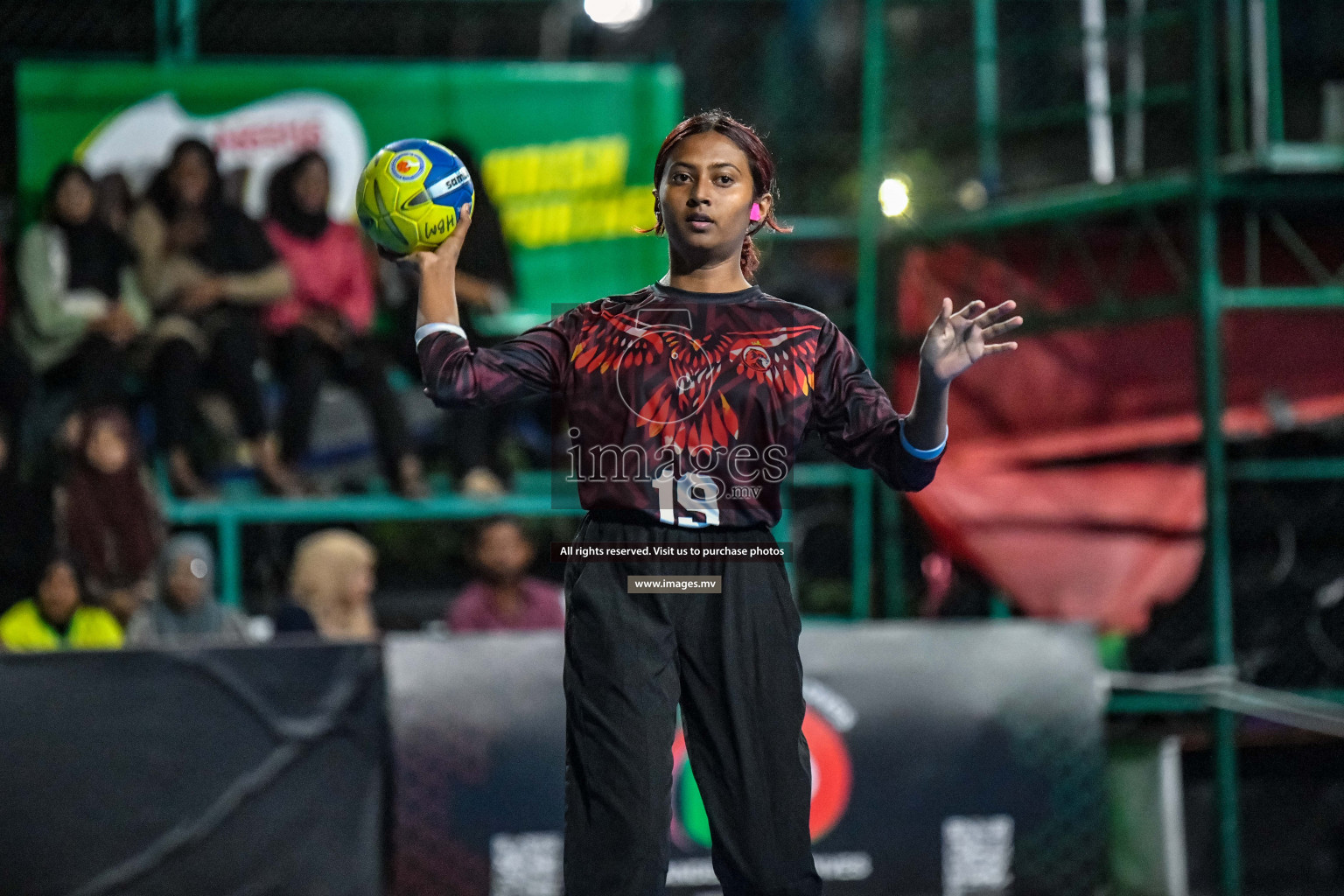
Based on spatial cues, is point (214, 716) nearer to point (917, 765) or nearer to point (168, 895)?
point (168, 895)

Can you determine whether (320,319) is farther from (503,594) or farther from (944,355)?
(944,355)

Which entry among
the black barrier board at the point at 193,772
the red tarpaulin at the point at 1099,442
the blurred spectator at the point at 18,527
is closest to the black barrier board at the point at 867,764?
the black barrier board at the point at 193,772

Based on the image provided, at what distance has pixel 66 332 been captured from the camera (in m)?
6.55

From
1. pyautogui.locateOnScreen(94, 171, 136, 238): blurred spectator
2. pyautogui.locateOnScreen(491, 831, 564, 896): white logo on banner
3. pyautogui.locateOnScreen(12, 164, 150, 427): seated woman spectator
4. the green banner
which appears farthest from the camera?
the green banner

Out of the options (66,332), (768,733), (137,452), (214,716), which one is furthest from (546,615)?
(768,733)

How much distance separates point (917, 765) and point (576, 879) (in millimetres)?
3122

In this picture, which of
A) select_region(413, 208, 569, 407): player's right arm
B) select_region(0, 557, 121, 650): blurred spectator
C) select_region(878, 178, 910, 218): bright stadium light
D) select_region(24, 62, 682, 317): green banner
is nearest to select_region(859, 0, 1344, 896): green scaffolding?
select_region(24, 62, 682, 317): green banner

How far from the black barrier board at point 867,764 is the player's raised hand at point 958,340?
9.12 feet

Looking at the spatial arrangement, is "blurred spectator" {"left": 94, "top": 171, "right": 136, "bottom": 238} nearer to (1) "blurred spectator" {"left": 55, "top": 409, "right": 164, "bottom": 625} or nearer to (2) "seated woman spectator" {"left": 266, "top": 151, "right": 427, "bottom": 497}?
(2) "seated woman spectator" {"left": 266, "top": 151, "right": 427, "bottom": 497}

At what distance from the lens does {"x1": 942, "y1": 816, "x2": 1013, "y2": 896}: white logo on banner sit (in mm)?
5551

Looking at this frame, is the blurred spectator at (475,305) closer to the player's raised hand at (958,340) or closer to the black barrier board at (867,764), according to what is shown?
the black barrier board at (867,764)

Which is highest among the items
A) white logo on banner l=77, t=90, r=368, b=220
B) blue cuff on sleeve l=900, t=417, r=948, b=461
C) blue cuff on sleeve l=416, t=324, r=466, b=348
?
white logo on banner l=77, t=90, r=368, b=220

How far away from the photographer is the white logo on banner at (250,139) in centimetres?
698

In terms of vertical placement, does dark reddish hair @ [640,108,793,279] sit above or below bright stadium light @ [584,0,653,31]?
below
